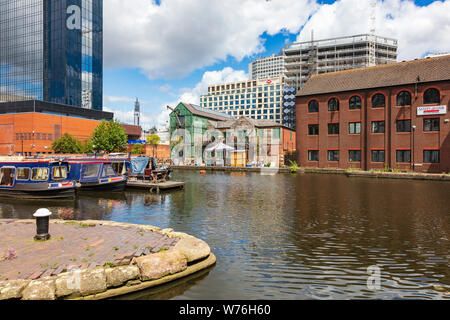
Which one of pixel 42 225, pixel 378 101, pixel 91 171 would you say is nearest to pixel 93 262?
pixel 42 225

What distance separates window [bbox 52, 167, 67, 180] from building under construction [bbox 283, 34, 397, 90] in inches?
3842

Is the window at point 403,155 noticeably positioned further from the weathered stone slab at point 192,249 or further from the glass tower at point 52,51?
the glass tower at point 52,51

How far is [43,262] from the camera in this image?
6848 millimetres

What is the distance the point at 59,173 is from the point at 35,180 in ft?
5.02

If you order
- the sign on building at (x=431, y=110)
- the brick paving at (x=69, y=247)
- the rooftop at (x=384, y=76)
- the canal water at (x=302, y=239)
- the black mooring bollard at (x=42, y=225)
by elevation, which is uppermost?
the rooftop at (x=384, y=76)

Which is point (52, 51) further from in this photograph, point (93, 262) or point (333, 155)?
point (93, 262)

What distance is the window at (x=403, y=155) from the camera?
132 feet

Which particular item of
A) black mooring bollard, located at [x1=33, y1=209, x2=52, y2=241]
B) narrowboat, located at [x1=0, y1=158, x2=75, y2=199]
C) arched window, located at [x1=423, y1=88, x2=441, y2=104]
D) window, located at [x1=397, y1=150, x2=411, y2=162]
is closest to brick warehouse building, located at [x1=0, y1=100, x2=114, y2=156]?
narrowboat, located at [x1=0, y1=158, x2=75, y2=199]

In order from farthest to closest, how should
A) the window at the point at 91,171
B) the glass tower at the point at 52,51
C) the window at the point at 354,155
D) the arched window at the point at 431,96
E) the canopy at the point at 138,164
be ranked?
the glass tower at the point at 52,51 → the window at the point at 354,155 → the arched window at the point at 431,96 → the canopy at the point at 138,164 → the window at the point at 91,171

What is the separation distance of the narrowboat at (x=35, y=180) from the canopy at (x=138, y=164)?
32.7 feet

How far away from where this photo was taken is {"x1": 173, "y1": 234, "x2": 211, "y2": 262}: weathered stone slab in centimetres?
761

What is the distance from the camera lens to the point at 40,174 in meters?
20.2

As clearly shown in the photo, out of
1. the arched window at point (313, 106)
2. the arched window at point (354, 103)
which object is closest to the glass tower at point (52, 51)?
the arched window at point (313, 106)

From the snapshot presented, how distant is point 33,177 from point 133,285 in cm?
1797
